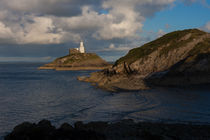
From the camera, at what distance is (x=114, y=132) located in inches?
624

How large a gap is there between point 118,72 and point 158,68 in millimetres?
12140

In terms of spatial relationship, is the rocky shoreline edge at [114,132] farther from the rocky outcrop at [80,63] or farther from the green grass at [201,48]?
the rocky outcrop at [80,63]

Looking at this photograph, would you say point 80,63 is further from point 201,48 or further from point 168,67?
point 201,48

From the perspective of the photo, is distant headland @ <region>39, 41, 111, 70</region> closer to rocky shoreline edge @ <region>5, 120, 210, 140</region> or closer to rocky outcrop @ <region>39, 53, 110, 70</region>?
rocky outcrop @ <region>39, 53, 110, 70</region>

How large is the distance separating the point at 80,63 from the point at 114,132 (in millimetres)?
159774

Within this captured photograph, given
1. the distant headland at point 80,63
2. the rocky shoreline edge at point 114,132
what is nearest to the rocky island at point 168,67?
the rocky shoreline edge at point 114,132

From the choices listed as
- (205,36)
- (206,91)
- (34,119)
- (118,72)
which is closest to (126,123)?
(34,119)

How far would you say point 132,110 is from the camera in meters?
26.5

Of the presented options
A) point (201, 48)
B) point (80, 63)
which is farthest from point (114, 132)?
point (80, 63)

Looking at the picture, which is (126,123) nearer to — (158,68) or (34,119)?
(34,119)

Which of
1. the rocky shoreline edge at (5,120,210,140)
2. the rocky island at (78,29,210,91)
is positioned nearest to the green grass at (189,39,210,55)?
the rocky island at (78,29,210,91)

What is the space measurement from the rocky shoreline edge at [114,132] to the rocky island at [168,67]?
28.2 m

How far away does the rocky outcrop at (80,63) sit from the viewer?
16762cm

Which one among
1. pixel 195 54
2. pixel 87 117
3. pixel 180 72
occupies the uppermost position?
pixel 195 54
